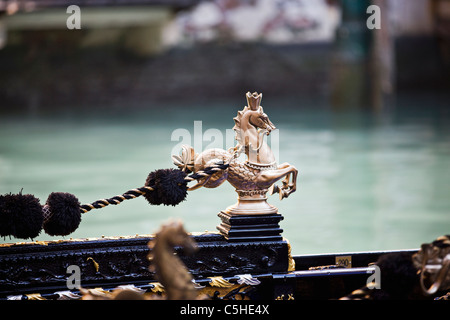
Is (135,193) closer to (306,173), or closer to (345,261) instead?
(345,261)

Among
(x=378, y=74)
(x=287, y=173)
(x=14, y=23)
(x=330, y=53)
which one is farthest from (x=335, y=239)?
(x=14, y=23)

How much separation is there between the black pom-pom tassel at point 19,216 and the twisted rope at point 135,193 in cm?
14

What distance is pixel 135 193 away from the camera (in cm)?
176

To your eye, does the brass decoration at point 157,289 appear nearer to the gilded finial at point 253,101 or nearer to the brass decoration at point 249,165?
the brass decoration at point 249,165

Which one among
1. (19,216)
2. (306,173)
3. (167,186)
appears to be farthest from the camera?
(306,173)

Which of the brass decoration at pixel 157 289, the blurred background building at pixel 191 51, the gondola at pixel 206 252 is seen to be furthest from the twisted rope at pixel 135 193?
the blurred background building at pixel 191 51

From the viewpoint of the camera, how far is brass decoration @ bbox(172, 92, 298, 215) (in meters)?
1.84

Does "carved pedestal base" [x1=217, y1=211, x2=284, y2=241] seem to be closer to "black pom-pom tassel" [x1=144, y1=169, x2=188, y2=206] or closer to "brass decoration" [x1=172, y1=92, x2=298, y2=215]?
"brass decoration" [x1=172, y1=92, x2=298, y2=215]

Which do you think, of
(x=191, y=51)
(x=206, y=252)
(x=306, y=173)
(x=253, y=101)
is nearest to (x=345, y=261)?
(x=206, y=252)

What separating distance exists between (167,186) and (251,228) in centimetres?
26

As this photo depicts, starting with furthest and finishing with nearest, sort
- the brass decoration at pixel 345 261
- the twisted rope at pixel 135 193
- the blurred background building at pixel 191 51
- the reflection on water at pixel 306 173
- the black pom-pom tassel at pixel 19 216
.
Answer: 1. the blurred background building at pixel 191 51
2. the reflection on water at pixel 306 173
3. the brass decoration at pixel 345 261
4. the twisted rope at pixel 135 193
5. the black pom-pom tassel at pixel 19 216

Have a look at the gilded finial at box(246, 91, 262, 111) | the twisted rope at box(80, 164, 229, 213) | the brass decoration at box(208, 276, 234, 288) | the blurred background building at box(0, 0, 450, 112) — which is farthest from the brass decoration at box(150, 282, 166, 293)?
the blurred background building at box(0, 0, 450, 112)

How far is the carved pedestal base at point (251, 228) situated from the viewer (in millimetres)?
1823

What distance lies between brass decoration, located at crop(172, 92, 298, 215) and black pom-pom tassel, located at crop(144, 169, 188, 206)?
7cm
